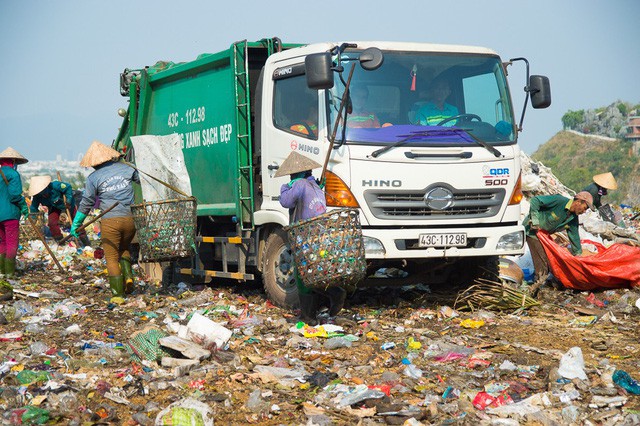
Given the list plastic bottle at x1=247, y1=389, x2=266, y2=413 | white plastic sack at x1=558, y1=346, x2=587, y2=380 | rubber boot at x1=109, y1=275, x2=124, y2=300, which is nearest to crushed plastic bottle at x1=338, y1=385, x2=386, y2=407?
plastic bottle at x1=247, y1=389, x2=266, y2=413

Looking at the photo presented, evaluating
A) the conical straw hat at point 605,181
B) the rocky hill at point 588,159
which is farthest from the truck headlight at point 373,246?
the rocky hill at point 588,159

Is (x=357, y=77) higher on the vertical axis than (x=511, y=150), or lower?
higher

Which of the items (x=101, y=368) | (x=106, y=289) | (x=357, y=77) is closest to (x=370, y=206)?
(x=357, y=77)

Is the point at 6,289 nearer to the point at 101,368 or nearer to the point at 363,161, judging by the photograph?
the point at 101,368

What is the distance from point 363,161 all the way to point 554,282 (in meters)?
3.64

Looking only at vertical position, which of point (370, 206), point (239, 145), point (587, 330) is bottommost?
point (587, 330)

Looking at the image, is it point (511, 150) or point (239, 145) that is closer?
point (511, 150)

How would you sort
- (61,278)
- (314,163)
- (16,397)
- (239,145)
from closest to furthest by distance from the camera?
(16,397) → (314,163) → (239,145) → (61,278)

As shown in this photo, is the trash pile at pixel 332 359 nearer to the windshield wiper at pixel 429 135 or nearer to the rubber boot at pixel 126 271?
the rubber boot at pixel 126 271

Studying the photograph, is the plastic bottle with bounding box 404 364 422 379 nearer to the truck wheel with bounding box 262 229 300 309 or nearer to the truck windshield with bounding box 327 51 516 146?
the truck windshield with bounding box 327 51 516 146

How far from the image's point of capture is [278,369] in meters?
6.16

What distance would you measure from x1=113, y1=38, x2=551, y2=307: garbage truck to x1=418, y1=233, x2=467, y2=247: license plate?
10mm

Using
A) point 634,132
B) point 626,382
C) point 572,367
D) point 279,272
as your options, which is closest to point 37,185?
point 279,272

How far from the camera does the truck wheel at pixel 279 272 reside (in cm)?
846
